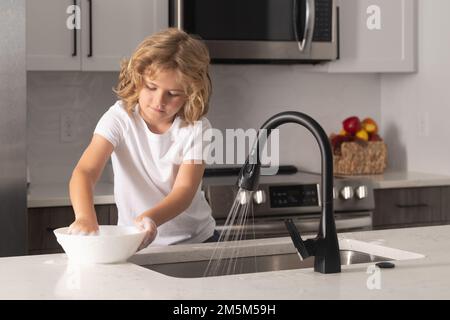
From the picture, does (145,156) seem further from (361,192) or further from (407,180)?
(407,180)

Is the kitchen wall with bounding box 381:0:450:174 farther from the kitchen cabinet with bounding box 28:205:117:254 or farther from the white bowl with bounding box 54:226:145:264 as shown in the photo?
the white bowl with bounding box 54:226:145:264

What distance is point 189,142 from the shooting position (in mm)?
2420

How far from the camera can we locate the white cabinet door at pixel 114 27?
3.40 meters

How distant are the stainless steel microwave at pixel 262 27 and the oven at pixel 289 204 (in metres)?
0.55

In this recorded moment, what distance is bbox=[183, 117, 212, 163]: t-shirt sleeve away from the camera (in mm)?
2400

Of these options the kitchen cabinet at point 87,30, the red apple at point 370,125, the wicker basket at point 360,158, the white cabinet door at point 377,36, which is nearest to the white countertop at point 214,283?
the kitchen cabinet at point 87,30

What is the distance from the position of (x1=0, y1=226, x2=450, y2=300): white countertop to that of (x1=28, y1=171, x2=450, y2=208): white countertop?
3.84 ft

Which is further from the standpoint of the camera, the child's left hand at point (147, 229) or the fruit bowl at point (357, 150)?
the fruit bowl at point (357, 150)

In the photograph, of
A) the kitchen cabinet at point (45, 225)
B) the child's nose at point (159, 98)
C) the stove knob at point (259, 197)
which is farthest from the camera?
the stove knob at point (259, 197)

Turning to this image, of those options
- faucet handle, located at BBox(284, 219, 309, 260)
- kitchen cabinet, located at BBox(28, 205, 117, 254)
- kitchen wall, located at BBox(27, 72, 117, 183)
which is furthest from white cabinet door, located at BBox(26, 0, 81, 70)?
faucet handle, located at BBox(284, 219, 309, 260)

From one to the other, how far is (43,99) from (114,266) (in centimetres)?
200

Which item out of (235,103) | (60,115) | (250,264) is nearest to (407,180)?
(235,103)

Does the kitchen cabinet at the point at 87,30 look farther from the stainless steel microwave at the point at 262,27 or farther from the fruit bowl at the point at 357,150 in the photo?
the fruit bowl at the point at 357,150

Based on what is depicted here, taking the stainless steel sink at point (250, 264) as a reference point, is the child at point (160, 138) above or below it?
above
